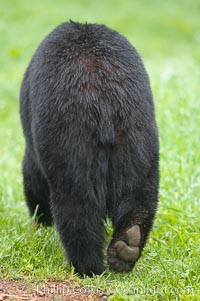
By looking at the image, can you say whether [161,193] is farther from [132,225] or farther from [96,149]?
[96,149]

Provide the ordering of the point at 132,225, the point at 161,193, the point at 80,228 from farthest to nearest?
1. the point at 161,193
2. the point at 132,225
3. the point at 80,228

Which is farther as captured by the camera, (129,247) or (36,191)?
(36,191)

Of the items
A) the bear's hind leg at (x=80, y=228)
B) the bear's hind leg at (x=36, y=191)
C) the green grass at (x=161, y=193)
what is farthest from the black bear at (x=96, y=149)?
the bear's hind leg at (x=36, y=191)

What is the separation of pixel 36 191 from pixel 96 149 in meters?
1.34

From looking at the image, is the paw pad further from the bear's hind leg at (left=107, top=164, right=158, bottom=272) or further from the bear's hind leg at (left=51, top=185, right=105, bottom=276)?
the bear's hind leg at (left=51, top=185, right=105, bottom=276)

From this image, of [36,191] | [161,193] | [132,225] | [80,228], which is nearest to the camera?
[80,228]

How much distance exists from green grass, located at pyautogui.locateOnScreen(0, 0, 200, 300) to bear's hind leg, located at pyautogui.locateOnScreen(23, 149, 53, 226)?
0.45 feet

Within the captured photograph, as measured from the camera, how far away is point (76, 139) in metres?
4.51

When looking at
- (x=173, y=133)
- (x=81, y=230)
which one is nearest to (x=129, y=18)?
(x=173, y=133)

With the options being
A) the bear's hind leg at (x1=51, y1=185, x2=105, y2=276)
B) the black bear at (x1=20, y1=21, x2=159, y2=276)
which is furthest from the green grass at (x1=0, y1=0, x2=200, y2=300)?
the black bear at (x1=20, y1=21, x2=159, y2=276)

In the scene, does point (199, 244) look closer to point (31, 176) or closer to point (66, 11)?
point (31, 176)

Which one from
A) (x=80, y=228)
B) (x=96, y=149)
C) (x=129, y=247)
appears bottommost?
(x=129, y=247)

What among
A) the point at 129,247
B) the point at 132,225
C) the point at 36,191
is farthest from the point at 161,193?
the point at 129,247

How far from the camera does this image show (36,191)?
5.73 meters
